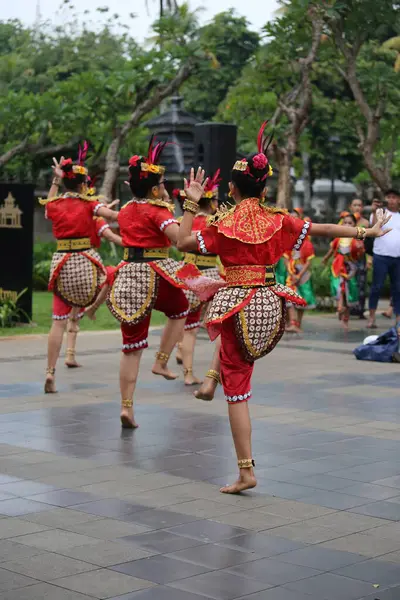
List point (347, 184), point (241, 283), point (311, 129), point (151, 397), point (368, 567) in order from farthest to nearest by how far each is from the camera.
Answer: point (347, 184)
point (311, 129)
point (151, 397)
point (241, 283)
point (368, 567)

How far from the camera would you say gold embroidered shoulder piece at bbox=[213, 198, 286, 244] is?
265 inches

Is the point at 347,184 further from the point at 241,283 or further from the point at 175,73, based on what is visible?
the point at 241,283

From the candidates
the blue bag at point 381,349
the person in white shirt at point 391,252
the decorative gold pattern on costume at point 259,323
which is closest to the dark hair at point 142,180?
the decorative gold pattern on costume at point 259,323

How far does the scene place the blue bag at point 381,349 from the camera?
13055mm

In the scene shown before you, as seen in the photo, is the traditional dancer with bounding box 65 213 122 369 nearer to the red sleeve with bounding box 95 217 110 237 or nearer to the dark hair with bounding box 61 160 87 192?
the red sleeve with bounding box 95 217 110 237

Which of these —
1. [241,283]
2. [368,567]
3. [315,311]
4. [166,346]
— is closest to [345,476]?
[241,283]

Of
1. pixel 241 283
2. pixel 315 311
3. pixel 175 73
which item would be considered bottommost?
pixel 315 311

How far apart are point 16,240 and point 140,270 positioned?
7902 millimetres

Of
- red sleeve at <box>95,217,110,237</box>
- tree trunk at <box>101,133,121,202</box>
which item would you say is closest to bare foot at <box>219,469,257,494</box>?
red sleeve at <box>95,217,110,237</box>

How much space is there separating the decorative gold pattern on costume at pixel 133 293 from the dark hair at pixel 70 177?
2.06 meters

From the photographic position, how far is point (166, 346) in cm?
939

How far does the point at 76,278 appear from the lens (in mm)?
10766

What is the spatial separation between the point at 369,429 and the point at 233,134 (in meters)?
8.77

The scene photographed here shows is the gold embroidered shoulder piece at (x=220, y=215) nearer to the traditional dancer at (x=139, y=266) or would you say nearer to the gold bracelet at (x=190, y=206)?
the gold bracelet at (x=190, y=206)
